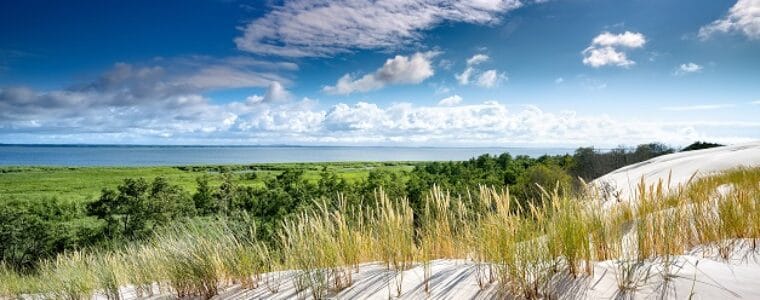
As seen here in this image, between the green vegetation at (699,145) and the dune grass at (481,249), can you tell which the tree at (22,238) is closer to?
the dune grass at (481,249)

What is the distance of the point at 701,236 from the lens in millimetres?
4766

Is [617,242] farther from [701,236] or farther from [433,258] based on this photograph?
[433,258]

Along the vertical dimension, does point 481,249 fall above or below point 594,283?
above

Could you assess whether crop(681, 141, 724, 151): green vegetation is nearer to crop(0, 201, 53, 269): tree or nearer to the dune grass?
the dune grass

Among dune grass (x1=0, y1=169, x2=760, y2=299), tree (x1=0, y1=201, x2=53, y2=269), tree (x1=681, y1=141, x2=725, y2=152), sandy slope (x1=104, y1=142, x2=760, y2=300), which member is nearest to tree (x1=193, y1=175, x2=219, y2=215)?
tree (x1=0, y1=201, x2=53, y2=269)

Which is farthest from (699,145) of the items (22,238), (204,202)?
(22,238)

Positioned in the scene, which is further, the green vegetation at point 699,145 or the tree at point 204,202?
the green vegetation at point 699,145

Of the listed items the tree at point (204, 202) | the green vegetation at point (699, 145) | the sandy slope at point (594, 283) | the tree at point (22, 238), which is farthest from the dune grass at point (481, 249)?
the green vegetation at point (699, 145)

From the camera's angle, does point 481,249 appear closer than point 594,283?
No

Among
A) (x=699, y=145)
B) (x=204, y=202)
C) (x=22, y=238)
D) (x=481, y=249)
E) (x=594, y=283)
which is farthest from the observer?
(x=699, y=145)

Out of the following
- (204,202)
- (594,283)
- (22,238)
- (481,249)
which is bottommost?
(22,238)

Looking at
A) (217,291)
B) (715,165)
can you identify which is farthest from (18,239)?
(715,165)

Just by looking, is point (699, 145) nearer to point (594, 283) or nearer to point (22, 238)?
point (594, 283)

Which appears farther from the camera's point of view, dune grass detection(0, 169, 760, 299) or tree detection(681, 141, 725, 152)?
tree detection(681, 141, 725, 152)
